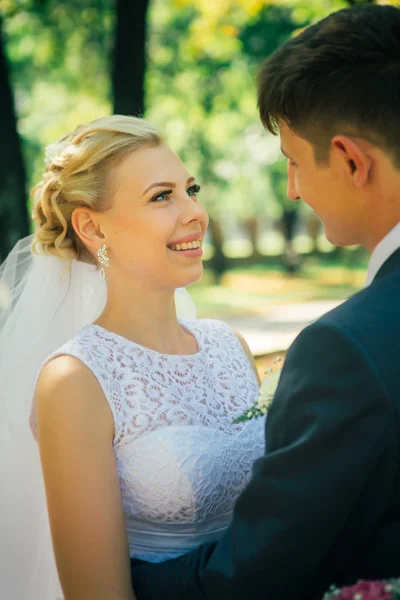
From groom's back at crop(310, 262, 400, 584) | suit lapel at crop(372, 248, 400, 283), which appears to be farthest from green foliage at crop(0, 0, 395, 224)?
groom's back at crop(310, 262, 400, 584)

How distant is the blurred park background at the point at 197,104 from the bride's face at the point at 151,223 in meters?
4.39

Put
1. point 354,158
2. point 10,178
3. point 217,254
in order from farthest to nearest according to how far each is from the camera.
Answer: point 217,254, point 10,178, point 354,158

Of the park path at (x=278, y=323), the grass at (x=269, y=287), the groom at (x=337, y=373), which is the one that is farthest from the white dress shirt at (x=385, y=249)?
the grass at (x=269, y=287)

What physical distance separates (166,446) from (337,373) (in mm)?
1301

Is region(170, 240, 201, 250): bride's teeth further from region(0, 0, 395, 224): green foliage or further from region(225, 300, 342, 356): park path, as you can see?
region(225, 300, 342, 356): park path

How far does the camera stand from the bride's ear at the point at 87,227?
3377mm

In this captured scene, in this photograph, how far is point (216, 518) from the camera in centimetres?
305

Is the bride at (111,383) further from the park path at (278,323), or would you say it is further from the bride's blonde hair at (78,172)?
the park path at (278,323)

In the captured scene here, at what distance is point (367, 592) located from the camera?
165 cm

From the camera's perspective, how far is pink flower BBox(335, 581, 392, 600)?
5.32 ft

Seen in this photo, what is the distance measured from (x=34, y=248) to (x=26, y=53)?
16.8m

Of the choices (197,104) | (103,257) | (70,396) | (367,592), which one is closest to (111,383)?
(70,396)

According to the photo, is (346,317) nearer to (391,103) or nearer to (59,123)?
(391,103)

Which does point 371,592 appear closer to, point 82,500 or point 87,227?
point 82,500
